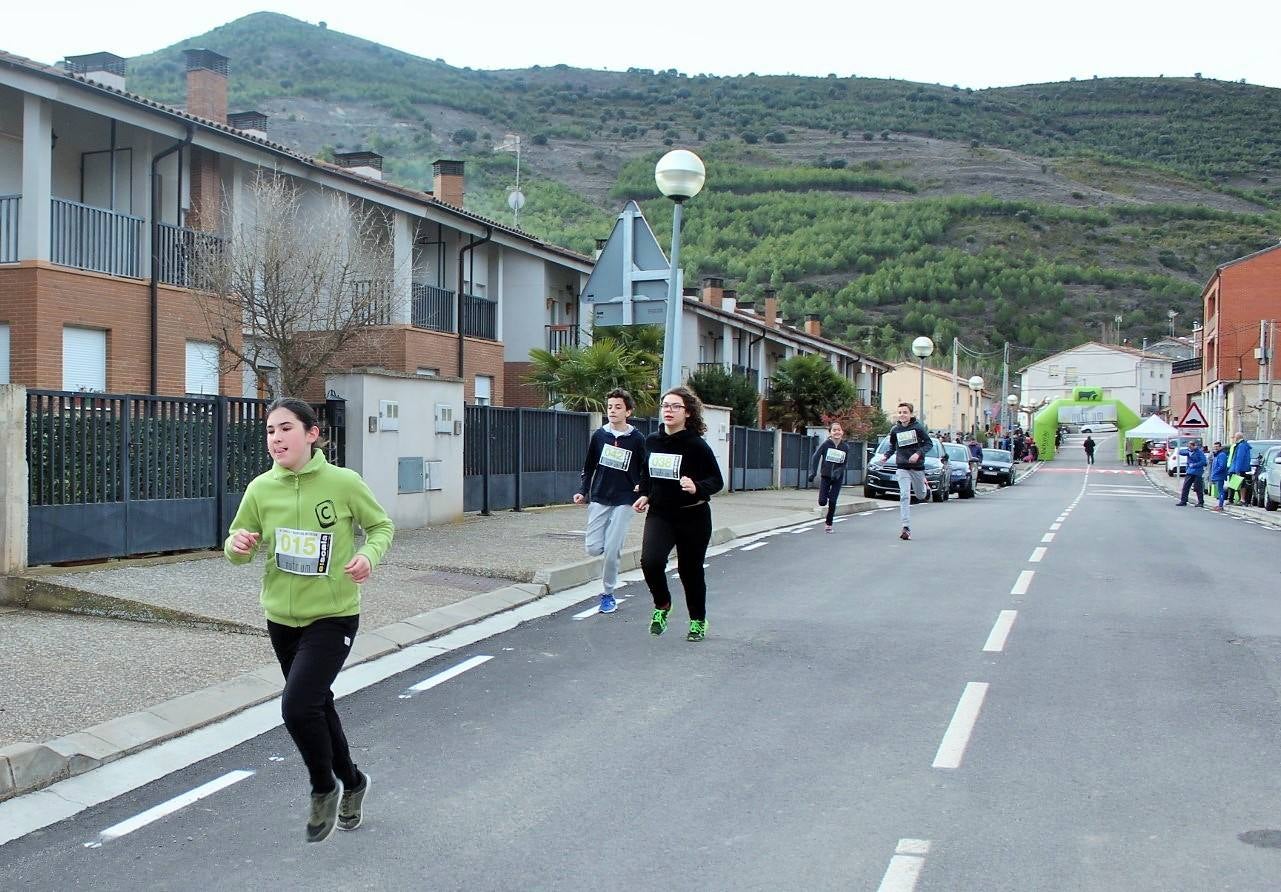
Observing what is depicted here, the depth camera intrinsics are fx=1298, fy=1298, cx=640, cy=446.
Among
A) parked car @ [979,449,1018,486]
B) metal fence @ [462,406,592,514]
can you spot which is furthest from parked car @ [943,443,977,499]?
metal fence @ [462,406,592,514]

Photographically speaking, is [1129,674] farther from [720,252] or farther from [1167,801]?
[720,252]

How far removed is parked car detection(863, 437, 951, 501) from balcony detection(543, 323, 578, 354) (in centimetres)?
850

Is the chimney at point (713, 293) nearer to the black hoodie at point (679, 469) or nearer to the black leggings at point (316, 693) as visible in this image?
the black hoodie at point (679, 469)

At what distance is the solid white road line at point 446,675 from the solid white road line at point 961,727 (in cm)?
298

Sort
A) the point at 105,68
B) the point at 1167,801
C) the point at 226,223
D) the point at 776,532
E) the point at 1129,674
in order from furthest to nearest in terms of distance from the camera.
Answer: the point at 105,68, the point at 226,223, the point at 776,532, the point at 1129,674, the point at 1167,801

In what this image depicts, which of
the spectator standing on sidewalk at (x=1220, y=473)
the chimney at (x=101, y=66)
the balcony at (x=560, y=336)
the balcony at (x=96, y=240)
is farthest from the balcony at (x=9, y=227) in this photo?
the spectator standing on sidewalk at (x=1220, y=473)

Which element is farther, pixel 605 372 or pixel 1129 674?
pixel 605 372

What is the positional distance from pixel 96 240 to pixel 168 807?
16551 mm

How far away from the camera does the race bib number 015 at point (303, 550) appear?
4879 millimetres

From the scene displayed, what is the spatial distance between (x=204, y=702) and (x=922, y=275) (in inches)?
4735

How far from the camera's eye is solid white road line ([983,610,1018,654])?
344 inches

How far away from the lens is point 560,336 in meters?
36.0

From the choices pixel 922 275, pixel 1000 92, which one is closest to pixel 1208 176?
pixel 1000 92

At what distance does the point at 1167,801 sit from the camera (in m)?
5.23
